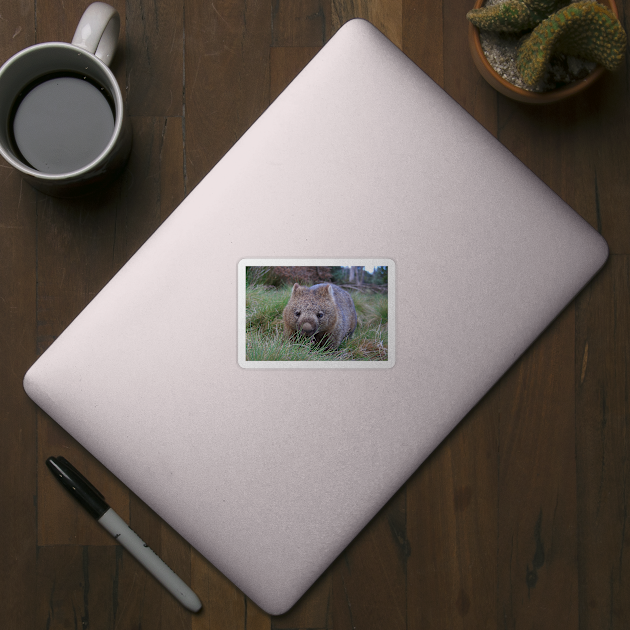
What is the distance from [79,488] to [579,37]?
0.73m

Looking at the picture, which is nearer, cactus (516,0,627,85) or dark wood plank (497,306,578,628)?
cactus (516,0,627,85)

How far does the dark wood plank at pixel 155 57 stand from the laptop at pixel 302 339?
0.15 meters

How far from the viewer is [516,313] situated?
1.82 feet

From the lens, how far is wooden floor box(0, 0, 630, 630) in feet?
1.95

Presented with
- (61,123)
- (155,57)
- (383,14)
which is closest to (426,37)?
(383,14)

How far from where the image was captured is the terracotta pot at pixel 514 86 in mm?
537

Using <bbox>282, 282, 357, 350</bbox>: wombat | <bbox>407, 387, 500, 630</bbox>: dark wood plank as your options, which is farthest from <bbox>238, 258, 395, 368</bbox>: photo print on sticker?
<bbox>407, 387, 500, 630</bbox>: dark wood plank

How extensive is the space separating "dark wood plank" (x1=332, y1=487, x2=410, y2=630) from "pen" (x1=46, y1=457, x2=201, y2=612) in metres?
0.18

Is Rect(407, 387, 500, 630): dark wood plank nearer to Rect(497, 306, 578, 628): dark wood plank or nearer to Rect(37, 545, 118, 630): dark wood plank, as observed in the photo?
Rect(497, 306, 578, 628): dark wood plank

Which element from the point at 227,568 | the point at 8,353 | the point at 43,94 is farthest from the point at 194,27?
the point at 227,568

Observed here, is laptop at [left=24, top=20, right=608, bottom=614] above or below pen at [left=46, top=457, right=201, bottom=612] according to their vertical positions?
above

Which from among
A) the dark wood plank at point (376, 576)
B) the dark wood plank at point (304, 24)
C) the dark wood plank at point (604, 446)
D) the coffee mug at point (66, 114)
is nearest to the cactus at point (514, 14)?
the dark wood plank at point (304, 24)

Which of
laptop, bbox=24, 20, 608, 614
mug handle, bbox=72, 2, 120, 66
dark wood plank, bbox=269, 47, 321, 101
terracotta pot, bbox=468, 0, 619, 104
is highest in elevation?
mug handle, bbox=72, 2, 120, 66

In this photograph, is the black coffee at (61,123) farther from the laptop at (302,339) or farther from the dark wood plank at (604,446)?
the dark wood plank at (604,446)
